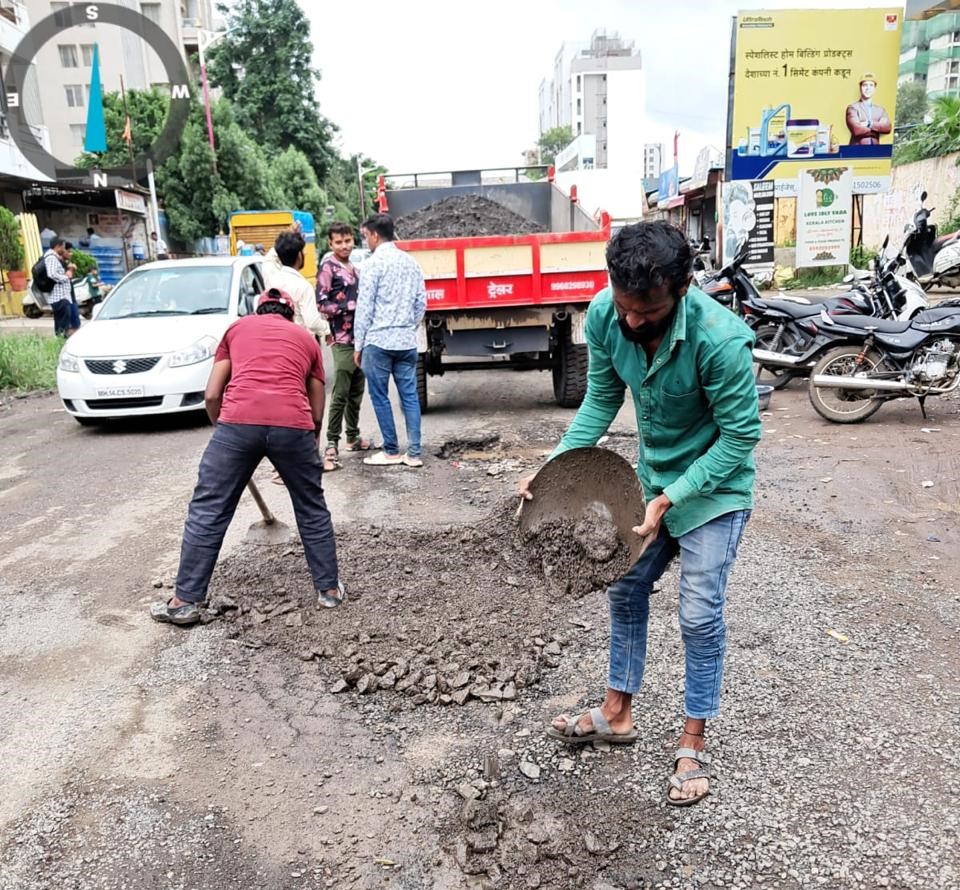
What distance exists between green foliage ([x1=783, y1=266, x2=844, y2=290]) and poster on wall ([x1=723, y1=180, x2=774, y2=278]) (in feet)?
4.57

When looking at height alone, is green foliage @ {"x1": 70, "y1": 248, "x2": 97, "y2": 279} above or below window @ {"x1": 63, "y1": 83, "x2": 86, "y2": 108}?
below

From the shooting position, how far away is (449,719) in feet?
10.3

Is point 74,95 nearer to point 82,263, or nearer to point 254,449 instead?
point 82,263

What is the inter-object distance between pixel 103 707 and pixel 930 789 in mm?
3008

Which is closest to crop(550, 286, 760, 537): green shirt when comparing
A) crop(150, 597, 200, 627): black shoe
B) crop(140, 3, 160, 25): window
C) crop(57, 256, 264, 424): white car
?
crop(150, 597, 200, 627): black shoe

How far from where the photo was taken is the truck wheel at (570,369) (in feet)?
27.3

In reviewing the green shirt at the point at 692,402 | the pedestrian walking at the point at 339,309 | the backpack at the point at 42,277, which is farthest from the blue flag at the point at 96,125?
the green shirt at the point at 692,402

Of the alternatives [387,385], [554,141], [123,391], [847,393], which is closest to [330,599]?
[387,385]

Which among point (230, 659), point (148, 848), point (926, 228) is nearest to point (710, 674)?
point (148, 848)

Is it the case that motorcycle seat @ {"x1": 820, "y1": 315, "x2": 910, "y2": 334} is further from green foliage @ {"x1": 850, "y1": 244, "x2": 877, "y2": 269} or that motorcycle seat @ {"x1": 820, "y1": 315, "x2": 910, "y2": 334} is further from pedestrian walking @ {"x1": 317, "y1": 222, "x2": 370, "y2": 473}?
green foliage @ {"x1": 850, "y1": 244, "x2": 877, "y2": 269}

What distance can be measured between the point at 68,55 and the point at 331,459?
52.9m

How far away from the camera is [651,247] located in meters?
2.19

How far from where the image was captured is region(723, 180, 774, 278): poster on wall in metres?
17.4

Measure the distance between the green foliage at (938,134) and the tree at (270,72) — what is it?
33.1 metres
